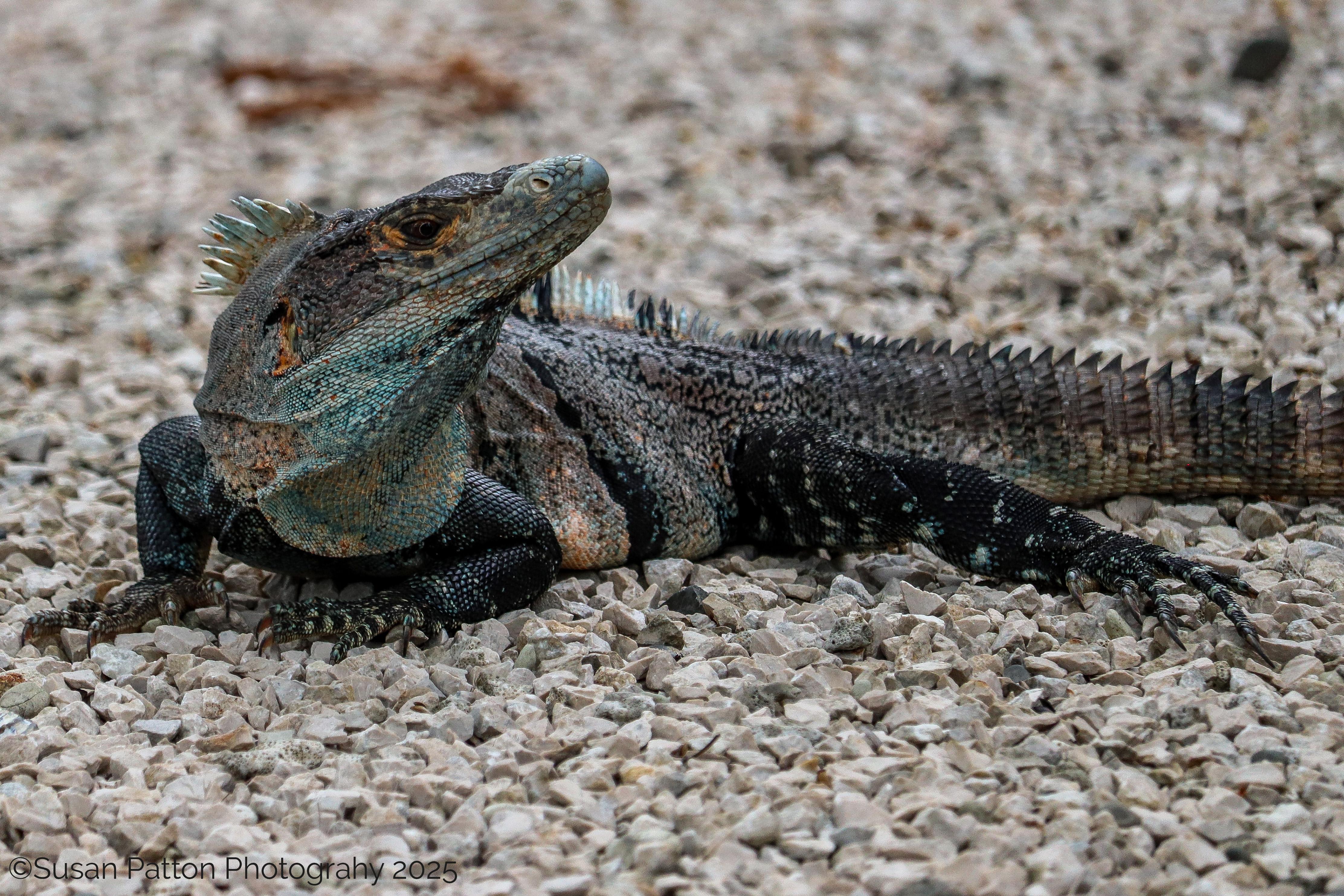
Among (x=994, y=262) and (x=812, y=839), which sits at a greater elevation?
(x=994, y=262)

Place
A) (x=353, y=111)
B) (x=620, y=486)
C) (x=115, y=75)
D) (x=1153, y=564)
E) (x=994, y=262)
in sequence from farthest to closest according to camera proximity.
Result: (x=115, y=75) → (x=353, y=111) → (x=994, y=262) → (x=620, y=486) → (x=1153, y=564)

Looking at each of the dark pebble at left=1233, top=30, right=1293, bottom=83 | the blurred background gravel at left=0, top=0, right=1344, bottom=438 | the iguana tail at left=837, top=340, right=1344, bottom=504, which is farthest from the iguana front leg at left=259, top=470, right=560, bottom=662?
the dark pebble at left=1233, top=30, right=1293, bottom=83

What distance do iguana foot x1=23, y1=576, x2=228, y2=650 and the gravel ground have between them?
0.24 feet

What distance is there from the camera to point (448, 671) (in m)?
4.69

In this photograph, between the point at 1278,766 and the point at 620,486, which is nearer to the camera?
the point at 1278,766

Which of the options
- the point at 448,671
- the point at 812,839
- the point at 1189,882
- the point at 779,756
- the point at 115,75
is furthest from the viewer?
→ the point at 115,75

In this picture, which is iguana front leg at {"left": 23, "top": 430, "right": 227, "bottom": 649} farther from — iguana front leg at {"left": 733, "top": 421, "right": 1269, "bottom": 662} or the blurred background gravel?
iguana front leg at {"left": 733, "top": 421, "right": 1269, "bottom": 662}

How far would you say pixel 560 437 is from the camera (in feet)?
18.6

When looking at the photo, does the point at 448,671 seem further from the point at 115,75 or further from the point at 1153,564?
the point at 115,75

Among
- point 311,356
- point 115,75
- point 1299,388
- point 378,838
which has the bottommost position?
point 378,838

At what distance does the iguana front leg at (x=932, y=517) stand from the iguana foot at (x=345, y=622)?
5.23 feet

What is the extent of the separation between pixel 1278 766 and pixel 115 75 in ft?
41.2

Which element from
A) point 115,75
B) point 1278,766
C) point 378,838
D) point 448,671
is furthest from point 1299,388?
point 115,75

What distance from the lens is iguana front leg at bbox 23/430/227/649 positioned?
508 centimetres
